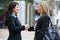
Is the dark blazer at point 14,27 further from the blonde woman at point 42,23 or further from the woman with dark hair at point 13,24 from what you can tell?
the blonde woman at point 42,23

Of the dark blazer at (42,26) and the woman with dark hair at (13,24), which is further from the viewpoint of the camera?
the woman with dark hair at (13,24)

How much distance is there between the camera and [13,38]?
576 cm

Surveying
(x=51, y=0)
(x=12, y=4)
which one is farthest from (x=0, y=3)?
(x=12, y=4)

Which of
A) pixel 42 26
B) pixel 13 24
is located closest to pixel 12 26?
pixel 13 24

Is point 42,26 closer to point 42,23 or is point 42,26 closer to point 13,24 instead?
point 42,23

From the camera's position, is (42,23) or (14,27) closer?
(42,23)

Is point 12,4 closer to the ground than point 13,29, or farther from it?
farther from it

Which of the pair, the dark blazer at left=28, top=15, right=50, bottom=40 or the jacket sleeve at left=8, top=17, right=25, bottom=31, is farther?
the jacket sleeve at left=8, top=17, right=25, bottom=31

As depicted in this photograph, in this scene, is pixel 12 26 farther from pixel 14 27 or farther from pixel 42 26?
pixel 42 26

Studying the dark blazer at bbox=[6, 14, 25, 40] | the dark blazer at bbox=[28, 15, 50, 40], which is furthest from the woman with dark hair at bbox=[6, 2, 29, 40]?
the dark blazer at bbox=[28, 15, 50, 40]

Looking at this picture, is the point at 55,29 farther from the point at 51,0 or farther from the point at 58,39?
the point at 51,0

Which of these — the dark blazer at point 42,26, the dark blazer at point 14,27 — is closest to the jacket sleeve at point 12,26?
the dark blazer at point 14,27

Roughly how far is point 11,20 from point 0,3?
1858cm

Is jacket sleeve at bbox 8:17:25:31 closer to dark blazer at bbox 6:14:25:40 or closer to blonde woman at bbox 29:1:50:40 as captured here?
dark blazer at bbox 6:14:25:40
